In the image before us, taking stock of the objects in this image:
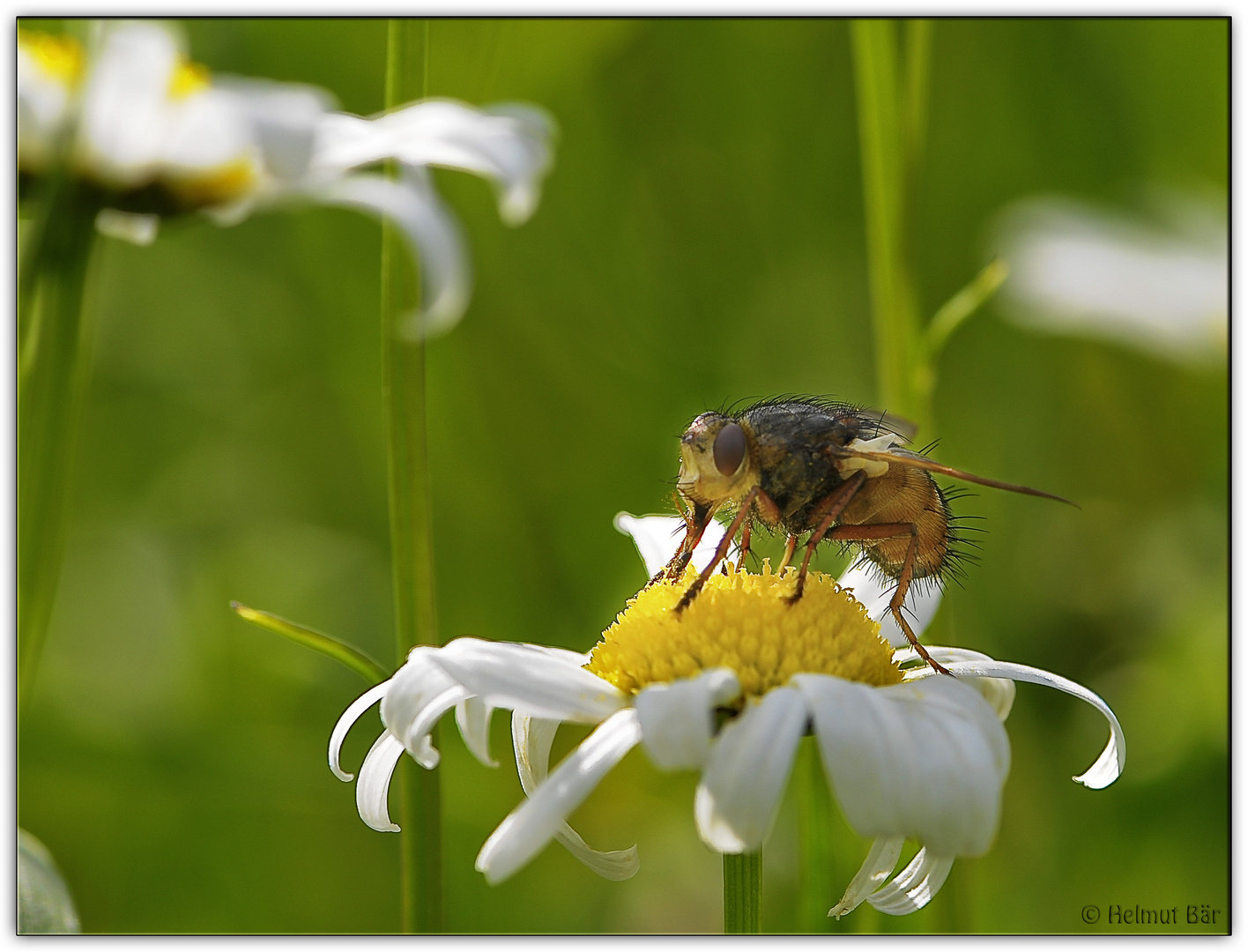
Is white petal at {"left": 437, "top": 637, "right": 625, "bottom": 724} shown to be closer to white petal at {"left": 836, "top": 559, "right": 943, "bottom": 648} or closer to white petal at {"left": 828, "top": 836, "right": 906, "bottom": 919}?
white petal at {"left": 828, "top": 836, "right": 906, "bottom": 919}

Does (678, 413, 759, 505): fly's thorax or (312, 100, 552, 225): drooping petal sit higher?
(312, 100, 552, 225): drooping petal

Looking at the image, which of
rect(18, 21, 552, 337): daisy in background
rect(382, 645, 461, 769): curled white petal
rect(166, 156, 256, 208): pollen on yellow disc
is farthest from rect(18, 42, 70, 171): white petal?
rect(382, 645, 461, 769): curled white petal

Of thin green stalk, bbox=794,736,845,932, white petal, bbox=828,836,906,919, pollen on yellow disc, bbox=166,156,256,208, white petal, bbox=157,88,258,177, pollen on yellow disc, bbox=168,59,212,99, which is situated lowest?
thin green stalk, bbox=794,736,845,932

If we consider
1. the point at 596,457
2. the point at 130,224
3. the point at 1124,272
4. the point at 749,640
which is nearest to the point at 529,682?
the point at 749,640

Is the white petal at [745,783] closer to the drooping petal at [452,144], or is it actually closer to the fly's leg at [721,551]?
the fly's leg at [721,551]

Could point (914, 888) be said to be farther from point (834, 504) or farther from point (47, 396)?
point (47, 396)

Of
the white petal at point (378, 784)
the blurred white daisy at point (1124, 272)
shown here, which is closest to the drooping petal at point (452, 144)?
the white petal at point (378, 784)
